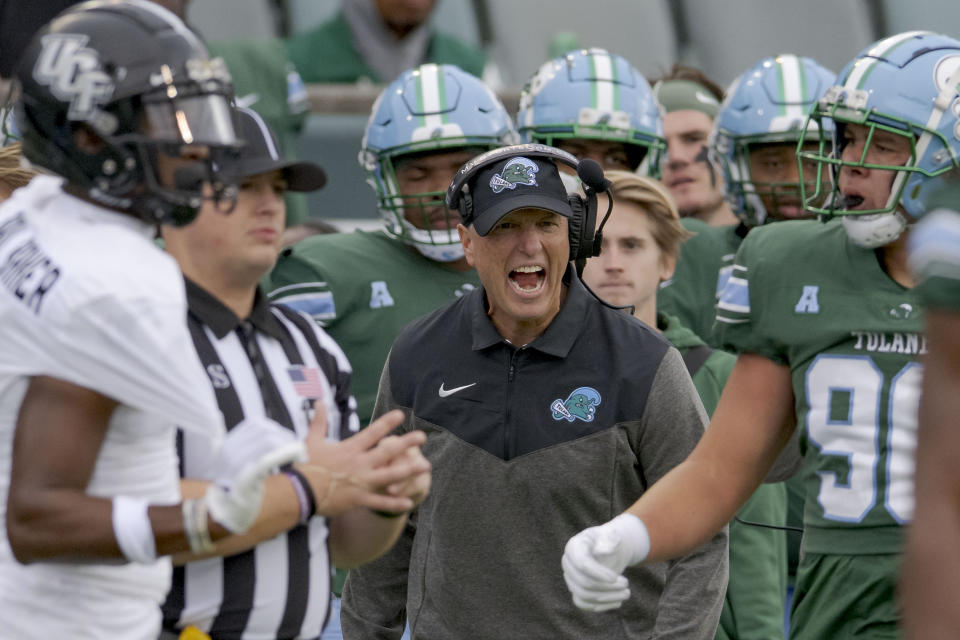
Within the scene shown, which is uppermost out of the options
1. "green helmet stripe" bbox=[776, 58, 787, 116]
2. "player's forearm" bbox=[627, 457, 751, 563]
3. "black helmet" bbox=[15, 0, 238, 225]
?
"black helmet" bbox=[15, 0, 238, 225]

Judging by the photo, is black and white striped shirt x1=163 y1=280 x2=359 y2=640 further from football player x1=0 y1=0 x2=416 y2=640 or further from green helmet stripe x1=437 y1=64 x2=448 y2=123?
green helmet stripe x1=437 y1=64 x2=448 y2=123

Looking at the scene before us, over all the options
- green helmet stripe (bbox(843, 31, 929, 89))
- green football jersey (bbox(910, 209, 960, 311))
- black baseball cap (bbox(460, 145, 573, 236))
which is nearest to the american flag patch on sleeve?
black baseball cap (bbox(460, 145, 573, 236))

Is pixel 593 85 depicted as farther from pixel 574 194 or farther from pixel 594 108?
pixel 574 194

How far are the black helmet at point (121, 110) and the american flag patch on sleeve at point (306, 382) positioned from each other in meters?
0.38

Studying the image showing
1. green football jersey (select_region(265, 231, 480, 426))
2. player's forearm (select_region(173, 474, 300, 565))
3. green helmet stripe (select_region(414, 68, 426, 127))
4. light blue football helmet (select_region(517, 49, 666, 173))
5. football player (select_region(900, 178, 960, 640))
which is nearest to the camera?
football player (select_region(900, 178, 960, 640))

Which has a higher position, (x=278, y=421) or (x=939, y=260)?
(x=939, y=260)

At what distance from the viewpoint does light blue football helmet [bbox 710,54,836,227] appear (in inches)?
211

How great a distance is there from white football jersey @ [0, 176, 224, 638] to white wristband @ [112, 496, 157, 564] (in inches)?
3.4

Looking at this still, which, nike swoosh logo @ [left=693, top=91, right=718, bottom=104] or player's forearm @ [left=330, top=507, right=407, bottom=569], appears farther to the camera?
nike swoosh logo @ [left=693, top=91, right=718, bottom=104]

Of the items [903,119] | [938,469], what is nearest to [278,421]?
[938,469]

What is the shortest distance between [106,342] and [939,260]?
3.65ft

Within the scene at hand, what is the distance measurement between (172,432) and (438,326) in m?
1.22

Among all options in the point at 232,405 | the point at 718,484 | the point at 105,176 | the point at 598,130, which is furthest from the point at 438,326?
the point at 598,130

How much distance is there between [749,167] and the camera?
18.0 feet
